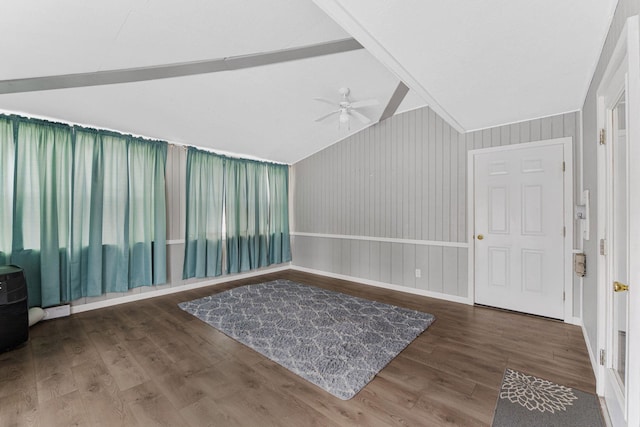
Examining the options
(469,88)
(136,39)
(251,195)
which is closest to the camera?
(136,39)

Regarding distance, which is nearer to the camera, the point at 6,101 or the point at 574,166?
the point at 6,101

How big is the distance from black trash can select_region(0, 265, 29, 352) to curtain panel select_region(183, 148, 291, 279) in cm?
194

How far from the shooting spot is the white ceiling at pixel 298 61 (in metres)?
1.73

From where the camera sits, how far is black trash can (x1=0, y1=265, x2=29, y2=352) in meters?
2.37

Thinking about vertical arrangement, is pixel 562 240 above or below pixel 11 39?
below

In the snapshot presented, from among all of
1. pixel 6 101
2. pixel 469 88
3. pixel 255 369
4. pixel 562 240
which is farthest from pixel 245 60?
pixel 562 240

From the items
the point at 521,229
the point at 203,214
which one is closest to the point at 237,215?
the point at 203,214

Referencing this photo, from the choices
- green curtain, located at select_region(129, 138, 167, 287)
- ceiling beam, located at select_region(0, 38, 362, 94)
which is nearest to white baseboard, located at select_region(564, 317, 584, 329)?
ceiling beam, located at select_region(0, 38, 362, 94)

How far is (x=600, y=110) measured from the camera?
1879 millimetres

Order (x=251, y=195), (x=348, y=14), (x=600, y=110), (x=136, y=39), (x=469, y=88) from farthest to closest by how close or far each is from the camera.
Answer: (x=251, y=195)
(x=469, y=88)
(x=136, y=39)
(x=600, y=110)
(x=348, y=14)

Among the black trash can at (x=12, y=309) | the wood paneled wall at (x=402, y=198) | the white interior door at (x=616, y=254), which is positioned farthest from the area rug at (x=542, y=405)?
the black trash can at (x=12, y=309)

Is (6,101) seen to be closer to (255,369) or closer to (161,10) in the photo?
(161,10)

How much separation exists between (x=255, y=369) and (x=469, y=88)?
10.5ft

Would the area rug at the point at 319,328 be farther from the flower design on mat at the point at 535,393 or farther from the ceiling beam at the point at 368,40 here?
the ceiling beam at the point at 368,40
